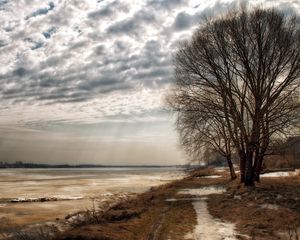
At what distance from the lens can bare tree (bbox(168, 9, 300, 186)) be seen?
92.1 feet

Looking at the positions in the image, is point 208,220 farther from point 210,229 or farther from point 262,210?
point 262,210

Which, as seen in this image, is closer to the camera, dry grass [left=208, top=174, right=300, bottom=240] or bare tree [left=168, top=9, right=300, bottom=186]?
dry grass [left=208, top=174, right=300, bottom=240]

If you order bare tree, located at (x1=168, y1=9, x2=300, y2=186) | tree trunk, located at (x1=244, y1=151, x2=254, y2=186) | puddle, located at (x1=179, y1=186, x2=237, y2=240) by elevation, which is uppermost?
bare tree, located at (x1=168, y1=9, x2=300, y2=186)

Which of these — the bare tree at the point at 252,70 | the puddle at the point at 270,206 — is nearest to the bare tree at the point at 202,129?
the bare tree at the point at 252,70

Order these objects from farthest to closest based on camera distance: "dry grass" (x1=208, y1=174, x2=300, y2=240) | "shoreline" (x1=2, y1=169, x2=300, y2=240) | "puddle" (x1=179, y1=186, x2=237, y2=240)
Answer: "dry grass" (x1=208, y1=174, x2=300, y2=240), "shoreline" (x1=2, y1=169, x2=300, y2=240), "puddle" (x1=179, y1=186, x2=237, y2=240)

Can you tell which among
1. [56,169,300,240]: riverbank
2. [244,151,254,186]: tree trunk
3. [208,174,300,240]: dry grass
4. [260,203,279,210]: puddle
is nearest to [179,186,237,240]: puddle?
[56,169,300,240]: riverbank

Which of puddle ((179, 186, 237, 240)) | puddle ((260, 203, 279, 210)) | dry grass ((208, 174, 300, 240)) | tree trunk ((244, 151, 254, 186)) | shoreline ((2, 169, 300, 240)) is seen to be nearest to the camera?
puddle ((179, 186, 237, 240))

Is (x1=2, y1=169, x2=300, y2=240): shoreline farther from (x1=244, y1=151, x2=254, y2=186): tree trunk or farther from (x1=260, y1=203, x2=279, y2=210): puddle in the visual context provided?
(x1=244, y1=151, x2=254, y2=186): tree trunk

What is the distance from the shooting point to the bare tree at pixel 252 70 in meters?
28.1

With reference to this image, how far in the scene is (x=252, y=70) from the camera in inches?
1152

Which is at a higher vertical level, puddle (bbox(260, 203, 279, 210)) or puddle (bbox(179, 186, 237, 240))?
puddle (bbox(260, 203, 279, 210))

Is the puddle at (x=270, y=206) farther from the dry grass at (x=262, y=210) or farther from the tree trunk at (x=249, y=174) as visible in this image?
the tree trunk at (x=249, y=174)

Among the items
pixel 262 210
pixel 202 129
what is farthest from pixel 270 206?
pixel 202 129

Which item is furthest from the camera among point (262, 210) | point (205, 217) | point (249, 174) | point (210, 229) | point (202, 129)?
point (202, 129)
